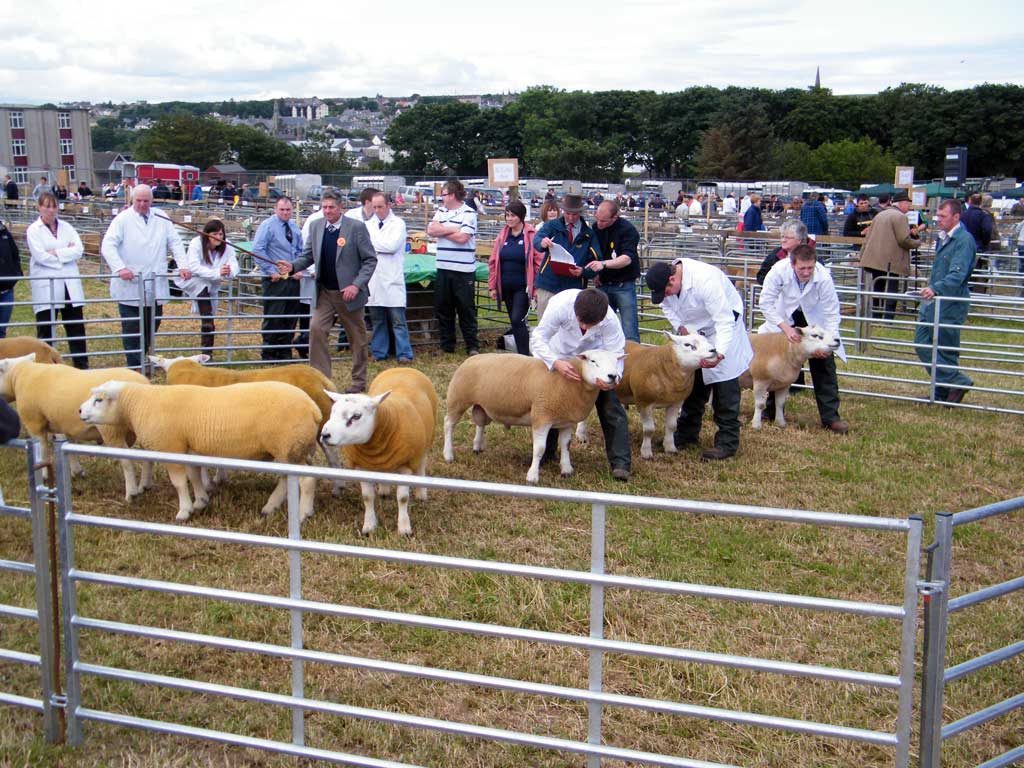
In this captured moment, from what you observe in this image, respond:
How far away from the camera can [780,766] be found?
11.8ft

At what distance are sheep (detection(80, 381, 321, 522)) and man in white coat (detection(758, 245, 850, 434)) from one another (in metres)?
4.55

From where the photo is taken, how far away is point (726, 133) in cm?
7775

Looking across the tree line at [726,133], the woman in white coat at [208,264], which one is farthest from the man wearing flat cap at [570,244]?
the tree line at [726,133]

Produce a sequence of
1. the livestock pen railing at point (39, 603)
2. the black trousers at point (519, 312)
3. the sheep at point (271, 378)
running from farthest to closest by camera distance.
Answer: the black trousers at point (519, 312)
the sheep at point (271, 378)
the livestock pen railing at point (39, 603)

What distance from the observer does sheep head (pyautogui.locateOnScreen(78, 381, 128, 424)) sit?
19.7ft

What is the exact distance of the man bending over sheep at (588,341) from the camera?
21.5 ft

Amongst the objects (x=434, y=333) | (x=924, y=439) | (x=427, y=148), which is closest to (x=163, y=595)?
(x=924, y=439)

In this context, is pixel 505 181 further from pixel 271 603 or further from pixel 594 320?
pixel 271 603

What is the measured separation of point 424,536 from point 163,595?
153cm

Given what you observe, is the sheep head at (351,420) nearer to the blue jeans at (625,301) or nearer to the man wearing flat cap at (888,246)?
the blue jeans at (625,301)

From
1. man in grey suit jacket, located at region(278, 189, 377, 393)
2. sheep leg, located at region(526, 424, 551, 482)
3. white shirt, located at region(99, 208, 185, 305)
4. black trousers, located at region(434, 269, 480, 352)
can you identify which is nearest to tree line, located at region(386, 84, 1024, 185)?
black trousers, located at region(434, 269, 480, 352)

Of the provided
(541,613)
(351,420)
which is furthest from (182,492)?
(541,613)

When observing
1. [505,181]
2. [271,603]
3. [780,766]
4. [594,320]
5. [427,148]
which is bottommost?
[780,766]

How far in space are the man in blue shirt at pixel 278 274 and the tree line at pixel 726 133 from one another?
60.2m
